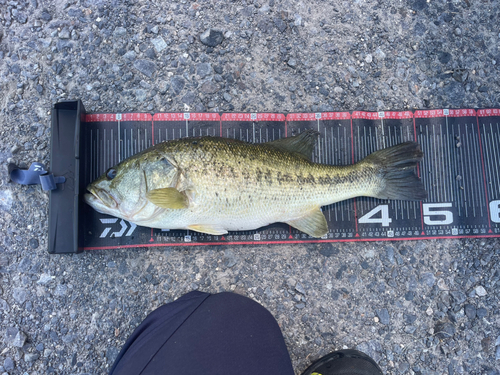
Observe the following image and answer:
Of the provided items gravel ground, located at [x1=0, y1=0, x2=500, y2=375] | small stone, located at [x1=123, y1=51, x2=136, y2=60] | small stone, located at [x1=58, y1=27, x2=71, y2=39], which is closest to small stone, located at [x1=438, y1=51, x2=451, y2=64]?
gravel ground, located at [x1=0, y1=0, x2=500, y2=375]

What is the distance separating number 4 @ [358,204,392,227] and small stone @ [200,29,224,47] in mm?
2448

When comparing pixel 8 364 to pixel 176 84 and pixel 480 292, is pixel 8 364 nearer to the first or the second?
pixel 176 84

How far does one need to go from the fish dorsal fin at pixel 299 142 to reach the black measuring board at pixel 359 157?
25 cm

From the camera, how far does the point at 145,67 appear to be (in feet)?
10.4

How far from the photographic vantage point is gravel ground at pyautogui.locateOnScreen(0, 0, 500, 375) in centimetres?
295

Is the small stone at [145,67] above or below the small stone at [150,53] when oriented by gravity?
below

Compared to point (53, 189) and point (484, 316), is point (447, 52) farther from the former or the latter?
point (53, 189)

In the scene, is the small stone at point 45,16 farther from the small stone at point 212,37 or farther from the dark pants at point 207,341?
the dark pants at point 207,341

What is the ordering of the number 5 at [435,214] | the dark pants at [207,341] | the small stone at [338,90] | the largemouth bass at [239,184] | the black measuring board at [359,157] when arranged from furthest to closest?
1. the small stone at [338,90]
2. the number 5 at [435,214]
3. the black measuring board at [359,157]
4. the largemouth bass at [239,184]
5. the dark pants at [207,341]

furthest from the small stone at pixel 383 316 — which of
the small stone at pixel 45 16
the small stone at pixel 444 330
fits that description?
the small stone at pixel 45 16

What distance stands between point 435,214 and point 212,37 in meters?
3.06

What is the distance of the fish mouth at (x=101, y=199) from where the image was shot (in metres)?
2.66

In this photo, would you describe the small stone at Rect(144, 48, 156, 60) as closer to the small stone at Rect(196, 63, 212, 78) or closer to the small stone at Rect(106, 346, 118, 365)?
the small stone at Rect(196, 63, 212, 78)

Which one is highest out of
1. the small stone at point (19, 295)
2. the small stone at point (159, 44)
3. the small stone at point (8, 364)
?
the small stone at point (159, 44)
